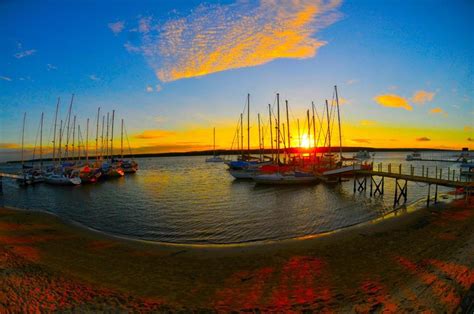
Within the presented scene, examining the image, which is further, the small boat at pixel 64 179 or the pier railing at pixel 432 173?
the small boat at pixel 64 179

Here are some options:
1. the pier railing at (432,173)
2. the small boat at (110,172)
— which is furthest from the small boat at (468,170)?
the small boat at (110,172)

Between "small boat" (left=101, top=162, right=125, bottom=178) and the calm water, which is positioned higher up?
"small boat" (left=101, top=162, right=125, bottom=178)

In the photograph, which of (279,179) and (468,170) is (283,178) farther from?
(468,170)

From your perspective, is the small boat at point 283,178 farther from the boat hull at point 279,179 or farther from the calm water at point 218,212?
the calm water at point 218,212

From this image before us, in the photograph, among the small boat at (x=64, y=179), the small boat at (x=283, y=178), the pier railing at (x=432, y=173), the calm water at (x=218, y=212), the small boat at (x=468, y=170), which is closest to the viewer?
the calm water at (x=218, y=212)

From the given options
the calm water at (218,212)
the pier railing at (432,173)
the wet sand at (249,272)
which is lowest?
the calm water at (218,212)

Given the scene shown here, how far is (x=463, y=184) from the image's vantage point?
24031 mm

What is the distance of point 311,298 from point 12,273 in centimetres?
1106

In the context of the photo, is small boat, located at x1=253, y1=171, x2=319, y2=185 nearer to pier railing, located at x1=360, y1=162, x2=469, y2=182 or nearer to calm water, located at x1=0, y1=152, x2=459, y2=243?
calm water, located at x1=0, y1=152, x2=459, y2=243

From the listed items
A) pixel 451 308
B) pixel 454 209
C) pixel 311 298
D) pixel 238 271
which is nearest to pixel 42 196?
pixel 238 271

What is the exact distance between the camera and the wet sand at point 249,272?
819 centimetres

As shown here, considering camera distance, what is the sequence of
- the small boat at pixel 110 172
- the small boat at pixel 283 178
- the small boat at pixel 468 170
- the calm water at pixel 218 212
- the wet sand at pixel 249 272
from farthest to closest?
the small boat at pixel 110 172 < the small boat at pixel 283 178 < the small boat at pixel 468 170 < the calm water at pixel 218 212 < the wet sand at pixel 249 272

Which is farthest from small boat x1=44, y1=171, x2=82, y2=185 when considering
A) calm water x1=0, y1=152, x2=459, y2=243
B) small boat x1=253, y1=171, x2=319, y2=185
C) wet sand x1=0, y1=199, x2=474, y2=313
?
wet sand x1=0, y1=199, x2=474, y2=313

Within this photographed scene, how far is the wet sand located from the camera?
819cm
